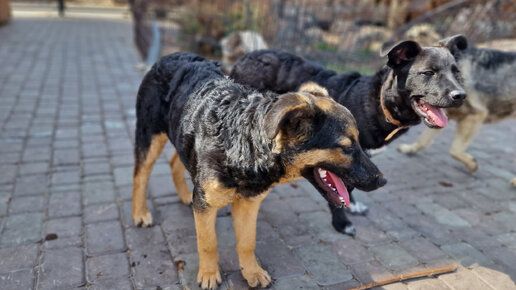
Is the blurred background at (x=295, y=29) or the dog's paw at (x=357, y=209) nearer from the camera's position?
the dog's paw at (x=357, y=209)

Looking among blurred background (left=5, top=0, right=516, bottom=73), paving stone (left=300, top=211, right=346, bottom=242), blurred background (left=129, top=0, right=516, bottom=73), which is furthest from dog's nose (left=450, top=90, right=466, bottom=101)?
blurred background (left=129, top=0, right=516, bottom=73)

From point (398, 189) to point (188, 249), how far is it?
3.20 meters

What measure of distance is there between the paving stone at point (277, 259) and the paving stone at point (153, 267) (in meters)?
0.75

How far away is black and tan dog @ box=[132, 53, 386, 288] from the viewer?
255 centimetres

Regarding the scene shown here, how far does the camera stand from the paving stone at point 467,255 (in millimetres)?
3922

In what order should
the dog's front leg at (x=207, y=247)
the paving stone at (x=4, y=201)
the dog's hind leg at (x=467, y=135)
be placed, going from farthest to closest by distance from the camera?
the dog's hind leg at (x=467, y=135) → the paving stone at (x=4, y=201) → the dog's front leg at (x=207, y=247)

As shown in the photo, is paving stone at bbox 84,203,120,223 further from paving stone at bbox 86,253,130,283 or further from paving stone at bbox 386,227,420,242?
paving stone at bbox 386,227,420,242

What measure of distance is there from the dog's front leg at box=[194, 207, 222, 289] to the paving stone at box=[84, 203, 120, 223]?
1.51 meters

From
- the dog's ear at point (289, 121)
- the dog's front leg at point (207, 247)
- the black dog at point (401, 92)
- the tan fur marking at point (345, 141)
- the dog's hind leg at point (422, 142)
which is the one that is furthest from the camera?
the dog's hind leg at point (422, 142)

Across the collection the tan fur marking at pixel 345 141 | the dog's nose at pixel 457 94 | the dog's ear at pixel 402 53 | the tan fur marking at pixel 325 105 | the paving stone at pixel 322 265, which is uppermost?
the dog's ear at pixel 402 53

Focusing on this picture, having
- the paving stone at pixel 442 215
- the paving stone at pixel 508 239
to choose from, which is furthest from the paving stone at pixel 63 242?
the paving stone at pixel 508 239

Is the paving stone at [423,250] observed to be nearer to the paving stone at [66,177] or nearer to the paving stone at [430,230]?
the paving stone at [430,230]

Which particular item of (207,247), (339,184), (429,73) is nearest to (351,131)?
(339,184)

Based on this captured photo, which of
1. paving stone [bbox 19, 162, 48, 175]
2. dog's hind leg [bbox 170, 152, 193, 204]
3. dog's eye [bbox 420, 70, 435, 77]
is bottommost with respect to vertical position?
paving stone [bbox 19, 162, 48, 175]
